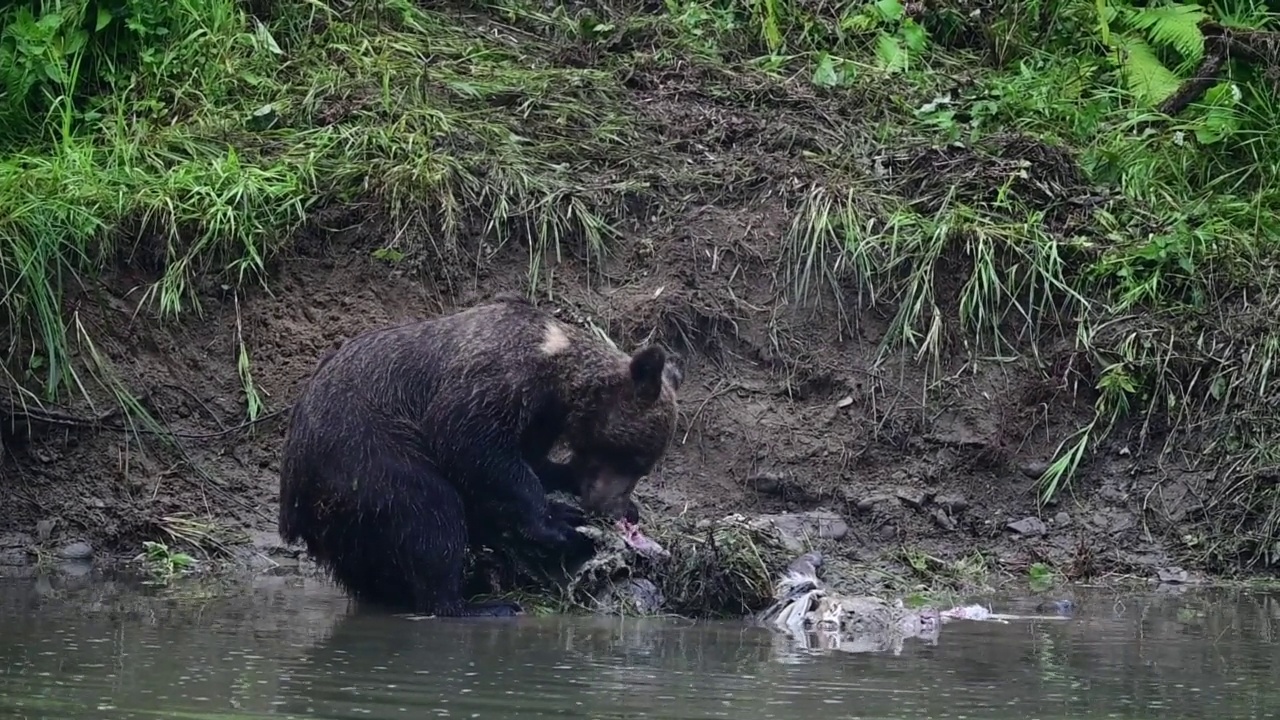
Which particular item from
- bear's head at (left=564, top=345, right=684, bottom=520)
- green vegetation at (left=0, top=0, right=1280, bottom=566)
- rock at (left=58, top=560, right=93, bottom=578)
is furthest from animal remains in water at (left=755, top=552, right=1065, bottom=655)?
rock at (left=58, top=560, right=93, bottom=578)

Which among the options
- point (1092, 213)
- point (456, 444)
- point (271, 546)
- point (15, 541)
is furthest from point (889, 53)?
point (15, 541)

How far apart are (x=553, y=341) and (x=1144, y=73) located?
17.4ft

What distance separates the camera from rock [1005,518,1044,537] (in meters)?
9.31

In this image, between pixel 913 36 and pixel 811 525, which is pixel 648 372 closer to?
pixel 811 525

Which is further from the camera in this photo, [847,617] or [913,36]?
[913,36]

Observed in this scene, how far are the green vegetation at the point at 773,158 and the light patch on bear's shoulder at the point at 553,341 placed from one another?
2128mm

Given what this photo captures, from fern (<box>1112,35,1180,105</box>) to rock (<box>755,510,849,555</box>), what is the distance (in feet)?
12.6

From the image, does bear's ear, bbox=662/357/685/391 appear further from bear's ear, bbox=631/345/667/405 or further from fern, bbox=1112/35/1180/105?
fern, bbox=1112/35/1180/105

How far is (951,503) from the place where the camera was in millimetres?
9438

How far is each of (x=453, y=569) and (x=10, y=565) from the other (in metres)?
2.47

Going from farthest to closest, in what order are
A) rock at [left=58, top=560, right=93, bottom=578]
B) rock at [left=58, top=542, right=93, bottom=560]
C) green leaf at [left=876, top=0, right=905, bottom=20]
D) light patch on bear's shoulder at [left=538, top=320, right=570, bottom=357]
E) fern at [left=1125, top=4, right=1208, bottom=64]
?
green leaf at [left=876, top=0, right=905, bottom=20], fern at [left=1125, top=4, right=1208, bottom=64], rock at [left=58, top=542, right=93, bottom=560], rock at [left=58, top=560, right=93, bottom=578], light patch on bear's shoulder at [left=538, top=320, right=570, bottom=357]

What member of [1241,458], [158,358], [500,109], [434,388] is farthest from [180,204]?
[1241,458]

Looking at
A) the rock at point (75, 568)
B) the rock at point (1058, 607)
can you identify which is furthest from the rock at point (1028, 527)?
the rock at point (75, 568)

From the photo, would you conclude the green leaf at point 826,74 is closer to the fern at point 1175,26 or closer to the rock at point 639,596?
the fern at point 1175,26
